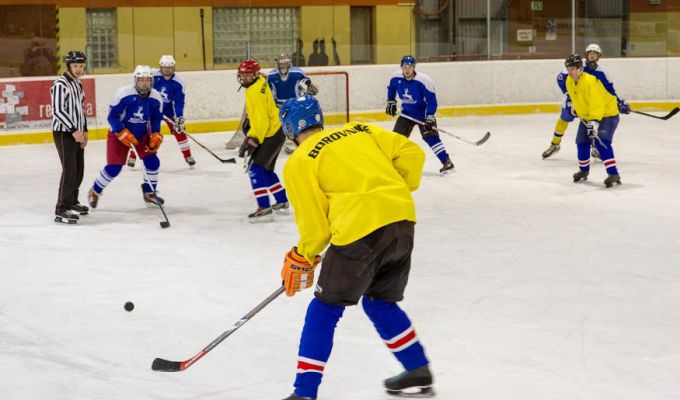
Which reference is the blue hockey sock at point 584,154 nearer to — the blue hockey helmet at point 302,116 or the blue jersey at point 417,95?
the blue jersey at point 417,95

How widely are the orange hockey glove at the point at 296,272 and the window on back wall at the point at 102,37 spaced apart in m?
8.94

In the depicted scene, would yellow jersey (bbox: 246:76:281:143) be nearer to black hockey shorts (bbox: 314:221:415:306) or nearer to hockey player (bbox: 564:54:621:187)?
hockey player (bbox: 564:54:621:187)

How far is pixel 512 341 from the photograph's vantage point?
421 cm

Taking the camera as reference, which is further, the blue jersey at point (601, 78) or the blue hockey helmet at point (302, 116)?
the blue jersey at point (601, 78)

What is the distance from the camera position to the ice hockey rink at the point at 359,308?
148 inches

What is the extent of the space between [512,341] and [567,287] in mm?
1028

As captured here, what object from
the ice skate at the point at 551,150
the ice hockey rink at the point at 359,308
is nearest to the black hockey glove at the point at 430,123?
the ice hockey rink at the point at 359,308

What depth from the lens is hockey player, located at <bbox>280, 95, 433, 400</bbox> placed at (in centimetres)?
325

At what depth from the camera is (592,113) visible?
804cm

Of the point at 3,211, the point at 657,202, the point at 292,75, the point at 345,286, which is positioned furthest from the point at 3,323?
the point at 292,75

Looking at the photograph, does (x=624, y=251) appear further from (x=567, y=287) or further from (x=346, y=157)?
(x=346, y=157)

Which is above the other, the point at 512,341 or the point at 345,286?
the point at 345,286

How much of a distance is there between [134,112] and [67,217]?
832mm

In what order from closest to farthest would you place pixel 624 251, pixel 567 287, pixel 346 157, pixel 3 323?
pixel 346 157 → pixel 3 323 → pixel 567 287 → pixel 624 251
